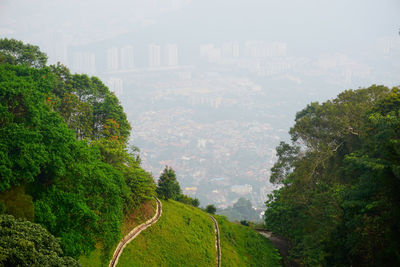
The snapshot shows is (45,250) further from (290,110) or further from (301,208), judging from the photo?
(290,110)

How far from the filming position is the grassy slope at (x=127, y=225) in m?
11.8

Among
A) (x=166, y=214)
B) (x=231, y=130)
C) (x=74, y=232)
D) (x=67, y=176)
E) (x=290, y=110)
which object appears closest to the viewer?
(x=74, y=232)

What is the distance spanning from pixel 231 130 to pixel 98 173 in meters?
120

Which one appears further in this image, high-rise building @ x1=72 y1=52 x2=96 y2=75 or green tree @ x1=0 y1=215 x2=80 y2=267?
high-rise building @ x1=72 y1=52 x2=96 y2=75

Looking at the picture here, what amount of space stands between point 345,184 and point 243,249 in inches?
287

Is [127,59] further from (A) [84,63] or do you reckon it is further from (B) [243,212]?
(B) [243,212]

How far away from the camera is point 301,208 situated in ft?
64.3

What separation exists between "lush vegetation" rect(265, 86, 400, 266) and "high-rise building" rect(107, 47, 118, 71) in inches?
6586

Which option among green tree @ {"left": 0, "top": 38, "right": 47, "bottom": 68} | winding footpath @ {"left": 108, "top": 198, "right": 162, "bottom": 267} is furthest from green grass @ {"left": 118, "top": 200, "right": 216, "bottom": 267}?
green tree @ {"left": 0, "top": 38, "right": 47, "bottom": 68}

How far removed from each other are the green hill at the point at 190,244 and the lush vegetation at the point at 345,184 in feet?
7.51

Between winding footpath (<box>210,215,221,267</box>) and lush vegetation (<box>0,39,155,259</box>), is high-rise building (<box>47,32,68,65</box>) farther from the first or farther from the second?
lush vegetation (<box>0,39,155,259</box>)

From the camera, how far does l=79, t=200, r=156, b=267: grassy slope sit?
38.8 ft

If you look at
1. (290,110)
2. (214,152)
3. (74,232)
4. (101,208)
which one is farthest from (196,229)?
(290,110)

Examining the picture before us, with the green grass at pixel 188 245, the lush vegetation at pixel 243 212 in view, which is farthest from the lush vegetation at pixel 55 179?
the lush vegetation at pixel 243 212
